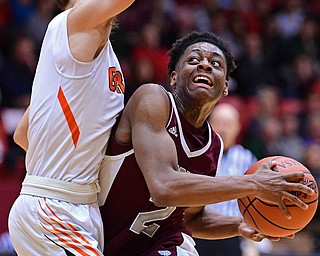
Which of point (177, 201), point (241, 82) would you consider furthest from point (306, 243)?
point (177, 201)

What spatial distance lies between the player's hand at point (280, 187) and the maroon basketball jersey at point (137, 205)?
0.50 meters

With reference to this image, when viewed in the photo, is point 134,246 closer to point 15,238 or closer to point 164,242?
point 164,242

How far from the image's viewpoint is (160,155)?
381 cm

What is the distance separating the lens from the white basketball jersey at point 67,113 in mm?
3867

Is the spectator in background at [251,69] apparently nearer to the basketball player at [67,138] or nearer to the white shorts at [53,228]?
the basketball player at [67,138]

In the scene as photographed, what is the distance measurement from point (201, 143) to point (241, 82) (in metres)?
7.02

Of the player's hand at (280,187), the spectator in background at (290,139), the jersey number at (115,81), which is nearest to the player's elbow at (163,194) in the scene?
the player's hand at (280,187)

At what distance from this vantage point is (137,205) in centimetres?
415

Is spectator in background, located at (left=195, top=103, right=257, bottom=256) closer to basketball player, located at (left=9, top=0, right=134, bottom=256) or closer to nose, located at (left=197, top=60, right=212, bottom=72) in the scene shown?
nose, located at (left=197, top=60, right=212, bottom=72)

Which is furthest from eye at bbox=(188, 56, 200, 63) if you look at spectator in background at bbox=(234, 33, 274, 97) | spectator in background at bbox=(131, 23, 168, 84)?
spectator in background at bbox=(234, 33, 274, 97)

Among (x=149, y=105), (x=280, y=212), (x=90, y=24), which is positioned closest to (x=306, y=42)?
(x=280, y=212)

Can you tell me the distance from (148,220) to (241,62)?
7.54 metres

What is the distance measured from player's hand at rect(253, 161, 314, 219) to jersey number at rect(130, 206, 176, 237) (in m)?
0.61

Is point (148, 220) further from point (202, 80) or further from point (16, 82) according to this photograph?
point (16, 82)
